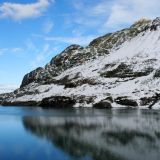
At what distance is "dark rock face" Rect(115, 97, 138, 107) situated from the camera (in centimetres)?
15200

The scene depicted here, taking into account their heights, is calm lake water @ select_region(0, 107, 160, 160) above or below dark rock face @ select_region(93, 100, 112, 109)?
below

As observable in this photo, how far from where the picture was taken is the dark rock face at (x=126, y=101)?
15200 centimetres

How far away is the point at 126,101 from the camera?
507 ft

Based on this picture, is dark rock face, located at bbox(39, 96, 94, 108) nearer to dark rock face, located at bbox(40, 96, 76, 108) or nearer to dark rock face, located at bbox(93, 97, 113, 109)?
dark rock face, located at bbox(40, 96, 76, 108)

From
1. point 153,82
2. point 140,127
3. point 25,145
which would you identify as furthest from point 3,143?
point 153,82

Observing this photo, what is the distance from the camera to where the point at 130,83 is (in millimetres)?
180000

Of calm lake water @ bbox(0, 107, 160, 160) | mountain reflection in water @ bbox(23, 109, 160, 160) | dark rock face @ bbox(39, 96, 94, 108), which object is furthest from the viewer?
dark rock face @ bbox(39, 96, 94, 108)

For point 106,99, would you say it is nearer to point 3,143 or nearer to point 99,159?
point 3,143

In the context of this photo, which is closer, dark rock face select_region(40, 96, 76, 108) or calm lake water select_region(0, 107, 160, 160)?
calm lake water select_region(0, 107, 160, 160)

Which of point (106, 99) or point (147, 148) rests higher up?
point (106, 99)

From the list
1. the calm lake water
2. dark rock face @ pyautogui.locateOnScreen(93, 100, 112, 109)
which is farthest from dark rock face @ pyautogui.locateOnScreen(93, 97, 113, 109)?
the calm lake water

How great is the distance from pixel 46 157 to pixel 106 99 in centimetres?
12379

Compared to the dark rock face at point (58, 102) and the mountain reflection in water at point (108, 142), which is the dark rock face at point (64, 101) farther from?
the mountain reflection in water at point (108, 142)

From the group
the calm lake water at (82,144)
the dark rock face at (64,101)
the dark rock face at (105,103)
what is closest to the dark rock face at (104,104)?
the dark rock face at (105,103)
